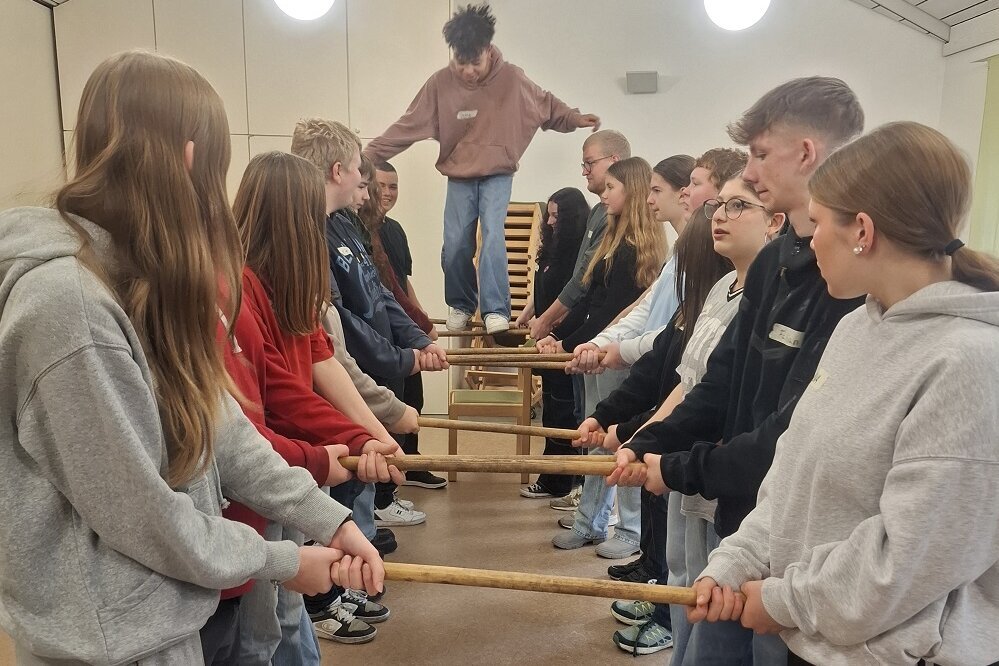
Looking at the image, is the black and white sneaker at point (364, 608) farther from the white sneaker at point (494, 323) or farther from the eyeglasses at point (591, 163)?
the eyeglasses at point (591, 163)

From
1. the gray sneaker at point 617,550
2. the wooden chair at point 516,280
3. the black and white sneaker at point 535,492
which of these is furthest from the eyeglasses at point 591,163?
the gray sneaker at point 617,550

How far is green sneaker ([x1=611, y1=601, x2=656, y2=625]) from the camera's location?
2.84m

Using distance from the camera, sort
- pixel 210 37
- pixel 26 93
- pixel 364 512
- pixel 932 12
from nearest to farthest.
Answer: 1. pixel 364 512
2. pixel 26 93
3. pixel 210 37
4. pixel 932 12

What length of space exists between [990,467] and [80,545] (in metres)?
1.31

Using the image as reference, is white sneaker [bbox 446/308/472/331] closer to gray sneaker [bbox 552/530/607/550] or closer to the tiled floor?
the tiled floor

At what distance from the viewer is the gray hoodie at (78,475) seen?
2.97ft

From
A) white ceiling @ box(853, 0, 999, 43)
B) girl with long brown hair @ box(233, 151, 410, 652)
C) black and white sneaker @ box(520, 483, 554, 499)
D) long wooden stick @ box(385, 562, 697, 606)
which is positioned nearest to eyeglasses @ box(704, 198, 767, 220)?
long wooden stick @ box(385, 562, 697, 606)

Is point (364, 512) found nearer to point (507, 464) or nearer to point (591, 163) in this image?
point (507, 464)

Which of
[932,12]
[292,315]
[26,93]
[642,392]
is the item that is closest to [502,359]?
[642,392]

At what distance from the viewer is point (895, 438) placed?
A: 3.50ft

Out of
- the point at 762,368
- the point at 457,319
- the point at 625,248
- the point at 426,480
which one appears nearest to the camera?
the point at 762,368

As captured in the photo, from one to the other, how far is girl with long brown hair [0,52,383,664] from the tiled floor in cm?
176

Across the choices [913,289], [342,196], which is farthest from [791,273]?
[342,196]

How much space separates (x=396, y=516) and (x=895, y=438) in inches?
127
